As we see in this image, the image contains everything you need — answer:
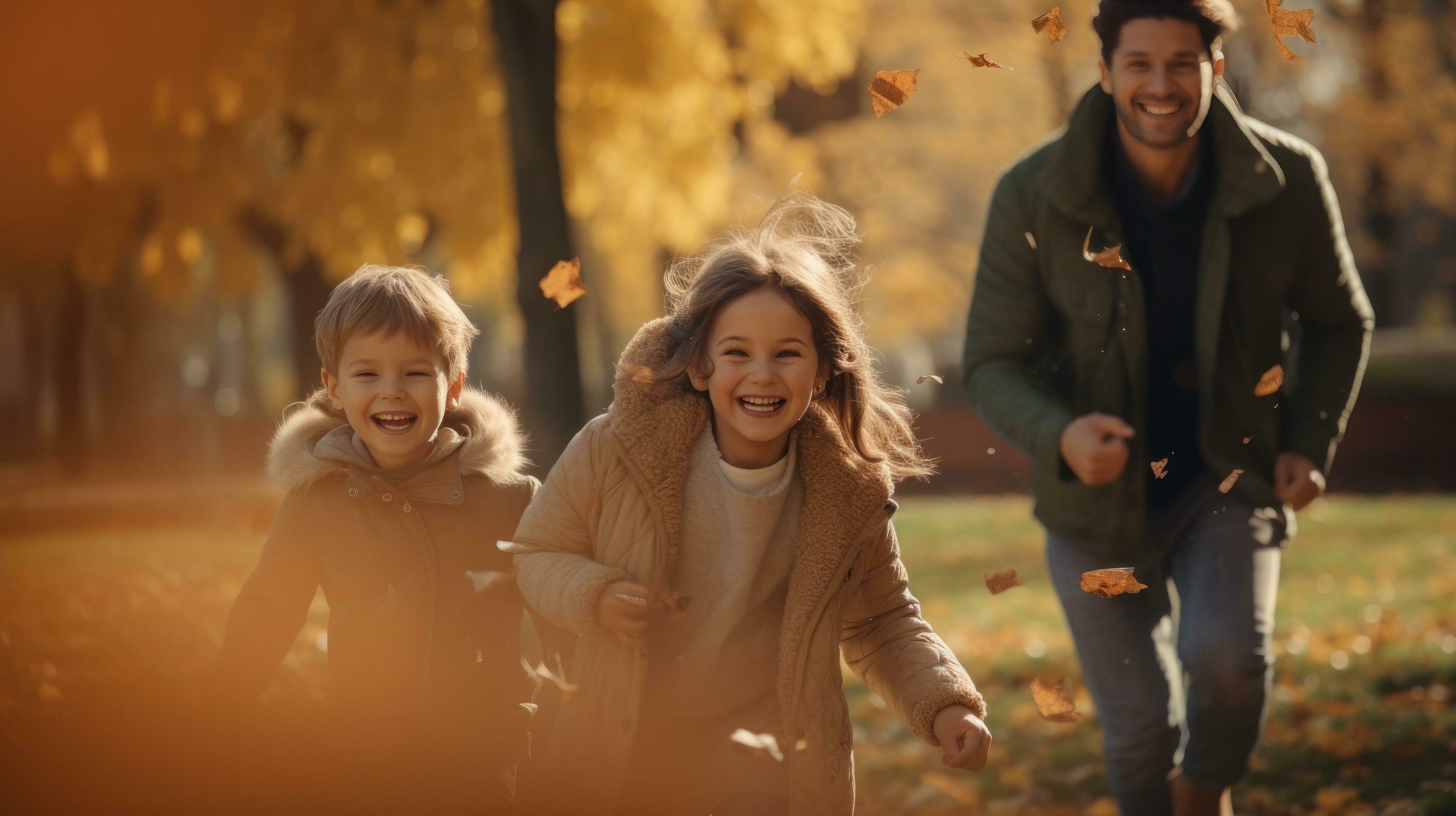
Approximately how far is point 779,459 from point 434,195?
9155 mm

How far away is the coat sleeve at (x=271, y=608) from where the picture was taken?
3.19 meters

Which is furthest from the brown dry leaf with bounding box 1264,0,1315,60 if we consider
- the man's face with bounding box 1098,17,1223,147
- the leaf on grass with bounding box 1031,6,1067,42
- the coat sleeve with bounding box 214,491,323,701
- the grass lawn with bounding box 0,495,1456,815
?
the coat sleeve with bounding box 214,491,323,701

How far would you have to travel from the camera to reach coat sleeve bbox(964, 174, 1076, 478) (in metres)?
3.87

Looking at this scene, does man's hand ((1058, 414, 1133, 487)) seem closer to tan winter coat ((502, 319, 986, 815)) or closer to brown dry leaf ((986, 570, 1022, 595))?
brown dry leaf ((986, 570, 1022, 595))

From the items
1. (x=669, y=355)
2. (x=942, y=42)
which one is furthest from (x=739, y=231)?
(x=942, y=42)

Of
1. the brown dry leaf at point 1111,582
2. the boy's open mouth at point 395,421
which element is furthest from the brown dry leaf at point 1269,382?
the boy's open mouth at point 395,421

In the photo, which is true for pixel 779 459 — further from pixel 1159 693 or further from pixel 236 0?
pixel 236 0

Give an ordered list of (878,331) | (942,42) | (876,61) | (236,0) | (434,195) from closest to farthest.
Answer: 1. (236,0)
2. (434,195)
3. (942,42)
4. (876,61)
5. (878,331)

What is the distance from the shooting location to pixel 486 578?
337 centimetres

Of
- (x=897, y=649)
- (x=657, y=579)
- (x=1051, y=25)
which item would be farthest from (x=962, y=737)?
(x=1051, y=25)

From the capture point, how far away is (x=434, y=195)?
38.9ft

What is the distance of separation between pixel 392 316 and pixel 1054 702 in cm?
197

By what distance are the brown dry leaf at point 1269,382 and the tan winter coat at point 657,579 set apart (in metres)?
1.18

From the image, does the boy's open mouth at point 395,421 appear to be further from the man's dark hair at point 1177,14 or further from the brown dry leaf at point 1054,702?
the man's dark hair at point 1177,14
